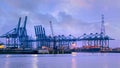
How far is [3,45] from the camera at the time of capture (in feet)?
618

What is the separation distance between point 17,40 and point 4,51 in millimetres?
18173

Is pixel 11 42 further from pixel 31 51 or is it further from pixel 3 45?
pixel 31 51

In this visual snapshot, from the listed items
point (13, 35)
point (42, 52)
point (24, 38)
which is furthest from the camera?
point (24, 38)

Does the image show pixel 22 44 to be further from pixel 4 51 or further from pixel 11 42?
pixel 4 51

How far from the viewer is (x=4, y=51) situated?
564 feet

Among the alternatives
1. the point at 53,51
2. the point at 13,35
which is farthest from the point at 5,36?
the point at 53,51

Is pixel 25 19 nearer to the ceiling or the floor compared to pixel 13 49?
nearer to the ceiling

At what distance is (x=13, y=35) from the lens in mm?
180375

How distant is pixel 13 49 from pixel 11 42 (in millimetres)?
12491

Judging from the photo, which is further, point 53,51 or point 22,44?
point 22,44

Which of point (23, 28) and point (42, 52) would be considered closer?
point (42, 52)

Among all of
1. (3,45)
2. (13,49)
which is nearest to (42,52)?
(13,49)

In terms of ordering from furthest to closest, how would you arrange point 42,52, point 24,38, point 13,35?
point 24,38
point 13,35
point 42,52

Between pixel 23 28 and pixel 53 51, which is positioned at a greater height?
pixel 23 28
